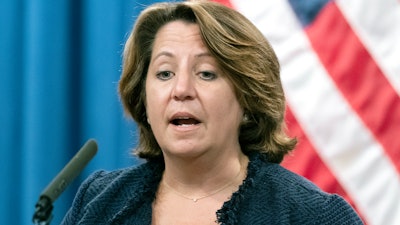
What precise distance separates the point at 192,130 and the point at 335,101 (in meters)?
0.65

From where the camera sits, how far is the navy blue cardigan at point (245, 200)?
1.49 meters

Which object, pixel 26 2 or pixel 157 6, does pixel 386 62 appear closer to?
pixel 157 6

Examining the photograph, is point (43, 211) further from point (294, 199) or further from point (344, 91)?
point (344, 91)

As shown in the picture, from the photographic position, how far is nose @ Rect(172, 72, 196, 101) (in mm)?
1449

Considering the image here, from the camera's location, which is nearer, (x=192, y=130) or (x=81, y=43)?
(x=192, y=130)

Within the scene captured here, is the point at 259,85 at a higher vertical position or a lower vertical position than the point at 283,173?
higher

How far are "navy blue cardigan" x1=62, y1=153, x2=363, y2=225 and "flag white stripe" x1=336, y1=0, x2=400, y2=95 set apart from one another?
53 cm

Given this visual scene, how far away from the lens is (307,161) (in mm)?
2014

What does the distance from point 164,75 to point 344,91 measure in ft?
2.10

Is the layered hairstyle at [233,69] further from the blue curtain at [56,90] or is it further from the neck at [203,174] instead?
the blue curtain at [56,90]

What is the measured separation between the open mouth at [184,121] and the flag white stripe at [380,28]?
2.26 feet

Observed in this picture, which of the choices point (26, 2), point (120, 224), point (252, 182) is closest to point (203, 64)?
point (252, 182)

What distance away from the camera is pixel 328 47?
201 centimetres

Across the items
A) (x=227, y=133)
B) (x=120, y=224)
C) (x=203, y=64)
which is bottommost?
(x=120, y=224)
